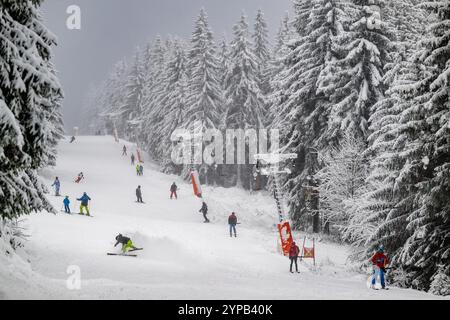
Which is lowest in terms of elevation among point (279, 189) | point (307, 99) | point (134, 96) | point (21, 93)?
point (279, 189)

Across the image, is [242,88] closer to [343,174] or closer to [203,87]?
[203,87]

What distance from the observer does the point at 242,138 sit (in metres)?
44.2

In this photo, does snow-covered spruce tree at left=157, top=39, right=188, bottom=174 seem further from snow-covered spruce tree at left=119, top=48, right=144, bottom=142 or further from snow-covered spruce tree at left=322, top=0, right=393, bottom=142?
snow-covered spruce tree at left=322, top=0, right=393, bottom=142

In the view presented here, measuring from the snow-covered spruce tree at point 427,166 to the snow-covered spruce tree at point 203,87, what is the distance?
97.6ft

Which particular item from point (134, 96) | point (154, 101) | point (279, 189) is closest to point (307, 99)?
point (279, 189)

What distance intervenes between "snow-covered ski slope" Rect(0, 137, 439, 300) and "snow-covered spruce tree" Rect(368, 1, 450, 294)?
4.93ft

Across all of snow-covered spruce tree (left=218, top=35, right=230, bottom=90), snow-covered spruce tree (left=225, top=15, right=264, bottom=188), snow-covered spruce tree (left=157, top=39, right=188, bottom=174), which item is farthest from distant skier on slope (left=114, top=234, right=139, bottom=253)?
snow-covered spruce tree (left=218, top=35, right=230, bottom=90)

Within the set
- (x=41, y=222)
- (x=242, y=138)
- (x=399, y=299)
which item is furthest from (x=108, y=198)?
(x=399, y=299)

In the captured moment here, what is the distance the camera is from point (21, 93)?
28.7 feet

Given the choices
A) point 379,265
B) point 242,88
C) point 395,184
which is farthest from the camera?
point 242,88

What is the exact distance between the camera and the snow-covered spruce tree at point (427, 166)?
14.1 m

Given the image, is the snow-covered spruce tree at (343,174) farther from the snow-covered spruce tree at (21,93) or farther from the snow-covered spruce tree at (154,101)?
the snow-covered spruce tree at (154,101)

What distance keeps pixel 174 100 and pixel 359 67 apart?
1149 inches

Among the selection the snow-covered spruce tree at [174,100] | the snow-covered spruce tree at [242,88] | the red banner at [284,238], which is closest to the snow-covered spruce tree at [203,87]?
the snow-covered spruce tree at [242,88]
